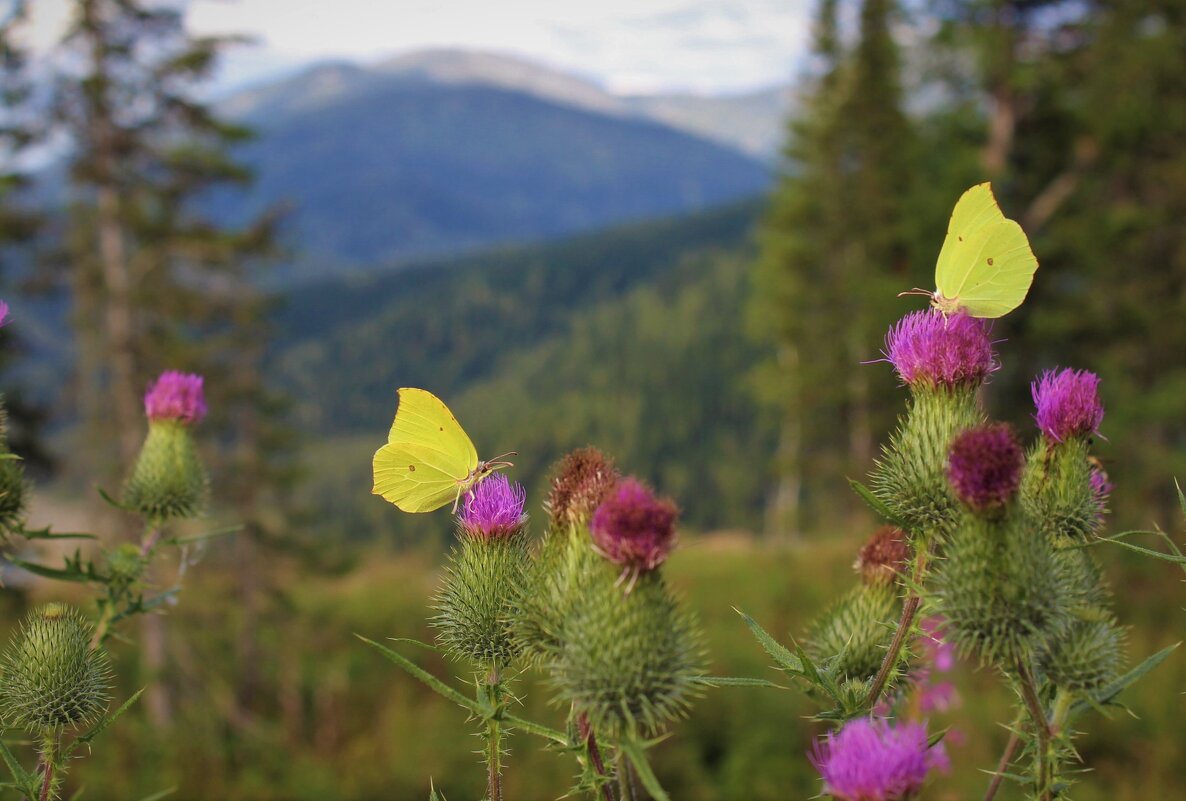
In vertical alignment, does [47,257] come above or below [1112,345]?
above

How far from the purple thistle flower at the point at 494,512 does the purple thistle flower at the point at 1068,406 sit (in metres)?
1.61

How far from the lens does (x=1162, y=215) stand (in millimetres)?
23312

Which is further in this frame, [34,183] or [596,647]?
[34,183]

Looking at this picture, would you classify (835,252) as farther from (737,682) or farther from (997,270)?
(737,682)

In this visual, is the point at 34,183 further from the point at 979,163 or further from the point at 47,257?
the point at 979,163

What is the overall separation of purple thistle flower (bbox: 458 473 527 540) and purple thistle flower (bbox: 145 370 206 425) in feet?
6.24

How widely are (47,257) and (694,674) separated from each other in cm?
1953

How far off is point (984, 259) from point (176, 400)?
11.5 feet

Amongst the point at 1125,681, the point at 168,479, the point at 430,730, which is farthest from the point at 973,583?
the point at 430,730

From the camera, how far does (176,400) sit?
4148 millimetres

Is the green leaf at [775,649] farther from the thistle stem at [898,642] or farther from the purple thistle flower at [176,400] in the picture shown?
the purple thistle flower at [176,400]

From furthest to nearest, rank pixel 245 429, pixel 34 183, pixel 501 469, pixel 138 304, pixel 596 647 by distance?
pixel 245 429 < pixel 138 304 < pixel 34 183 < pixel 501 469 < pixel 596 647

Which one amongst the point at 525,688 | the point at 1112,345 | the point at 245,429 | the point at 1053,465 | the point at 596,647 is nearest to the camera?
the point at 596,647

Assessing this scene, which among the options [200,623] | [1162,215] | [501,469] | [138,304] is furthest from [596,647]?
[1162,215]
